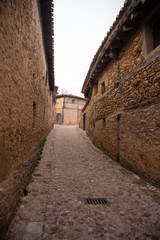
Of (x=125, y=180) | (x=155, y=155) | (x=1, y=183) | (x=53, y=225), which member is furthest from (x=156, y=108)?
(x=1, y=183)

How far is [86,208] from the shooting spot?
9.52 feet

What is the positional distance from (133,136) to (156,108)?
141 cm

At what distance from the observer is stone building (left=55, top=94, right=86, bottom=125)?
2827 centimetres

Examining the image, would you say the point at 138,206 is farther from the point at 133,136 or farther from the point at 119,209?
the point at 133,136

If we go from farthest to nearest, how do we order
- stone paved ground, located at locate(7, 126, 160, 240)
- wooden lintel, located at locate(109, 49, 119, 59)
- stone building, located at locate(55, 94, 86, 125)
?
stone building, located at locate(55, 94, 86, 125)
wooden lintel, located at locate(109, 49, 119, 59)
stone paved ground, located at locate(7, 126, 160, 240)

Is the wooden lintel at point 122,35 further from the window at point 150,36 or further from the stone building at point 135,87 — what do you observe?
the window at point 150,36

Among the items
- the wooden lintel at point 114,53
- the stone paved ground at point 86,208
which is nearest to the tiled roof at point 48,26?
the wooden lintel at point 114,53

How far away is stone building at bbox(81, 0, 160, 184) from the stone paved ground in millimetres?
813

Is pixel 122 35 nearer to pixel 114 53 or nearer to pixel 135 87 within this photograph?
pixel 114 53

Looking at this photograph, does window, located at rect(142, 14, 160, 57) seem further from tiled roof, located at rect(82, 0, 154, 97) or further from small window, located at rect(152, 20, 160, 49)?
tiled roof, located at rect(82, 0, 154, 97)

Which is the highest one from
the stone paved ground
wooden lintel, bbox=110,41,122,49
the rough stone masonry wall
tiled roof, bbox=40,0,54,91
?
tiled roof, bbox=40,0,54,91

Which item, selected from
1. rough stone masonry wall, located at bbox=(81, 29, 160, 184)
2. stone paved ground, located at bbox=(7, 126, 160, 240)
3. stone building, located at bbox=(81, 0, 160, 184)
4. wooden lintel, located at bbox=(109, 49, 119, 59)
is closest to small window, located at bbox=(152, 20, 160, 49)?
stone building, located at bbox=(81, 0, 160, 184)

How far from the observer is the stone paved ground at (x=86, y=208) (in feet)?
7.34

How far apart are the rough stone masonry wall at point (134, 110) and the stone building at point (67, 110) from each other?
21.6m
